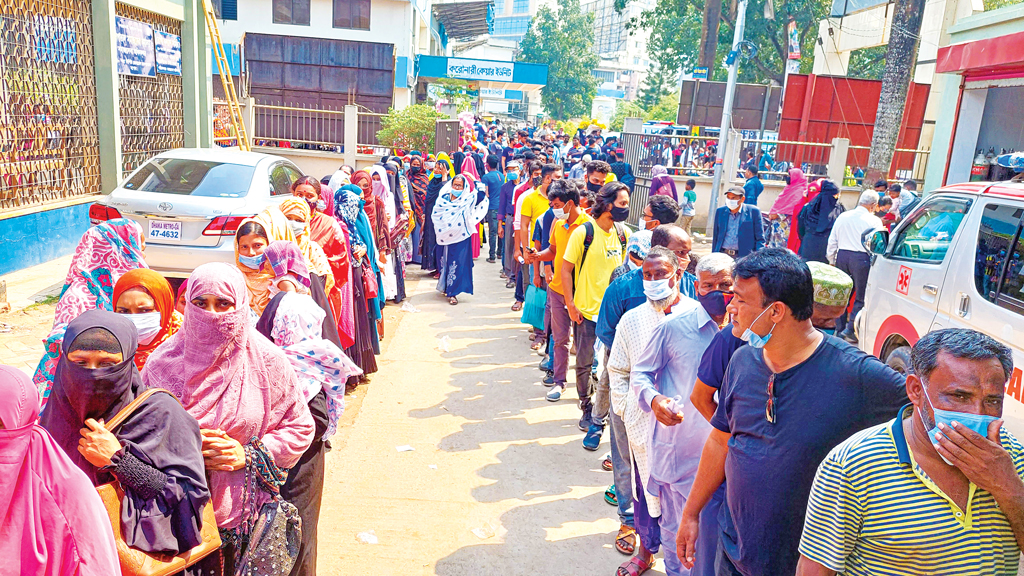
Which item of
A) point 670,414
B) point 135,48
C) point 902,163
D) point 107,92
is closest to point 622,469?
point 670,414

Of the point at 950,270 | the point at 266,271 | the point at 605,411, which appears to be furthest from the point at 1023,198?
the point at 266,271

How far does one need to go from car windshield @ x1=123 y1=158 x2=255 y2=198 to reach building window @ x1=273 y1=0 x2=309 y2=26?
67.5ft

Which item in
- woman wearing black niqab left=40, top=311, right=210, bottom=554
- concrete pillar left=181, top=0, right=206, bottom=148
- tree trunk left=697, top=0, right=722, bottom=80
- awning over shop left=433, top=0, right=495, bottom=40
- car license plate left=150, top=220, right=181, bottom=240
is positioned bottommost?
car license plate left=150, top=220, right=181, bottom=240

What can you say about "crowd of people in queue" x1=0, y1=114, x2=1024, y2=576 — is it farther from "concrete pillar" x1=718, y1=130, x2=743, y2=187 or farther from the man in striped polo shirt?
"concrete pillar" x1=718, y1=130, x2=743, y2=187

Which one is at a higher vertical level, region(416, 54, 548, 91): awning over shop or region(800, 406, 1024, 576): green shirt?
region(416, 54, 548, 91): awning over shop

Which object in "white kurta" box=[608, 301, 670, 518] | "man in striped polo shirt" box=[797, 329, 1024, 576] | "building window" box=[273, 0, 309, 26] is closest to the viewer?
"man in striped polo shirt" box=[797, 329, 1024, 576]

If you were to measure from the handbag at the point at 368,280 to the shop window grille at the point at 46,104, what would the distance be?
17.6 ft

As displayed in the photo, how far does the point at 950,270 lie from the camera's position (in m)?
5.28

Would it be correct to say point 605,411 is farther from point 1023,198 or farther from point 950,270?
point 1023,198

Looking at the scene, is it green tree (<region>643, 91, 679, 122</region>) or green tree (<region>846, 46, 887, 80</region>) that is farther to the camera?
green tree (<region>643, 91, 679, 122</region>)

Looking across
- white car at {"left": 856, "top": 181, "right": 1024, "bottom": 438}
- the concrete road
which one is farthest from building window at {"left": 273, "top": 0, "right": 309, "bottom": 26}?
white car at {"left": 856, "top": 181, "right": 1024, "bottom": 438}

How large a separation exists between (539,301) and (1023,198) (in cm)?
420

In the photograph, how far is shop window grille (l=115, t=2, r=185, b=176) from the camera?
1213cm

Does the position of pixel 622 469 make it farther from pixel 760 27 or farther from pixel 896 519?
pixel 760 27
